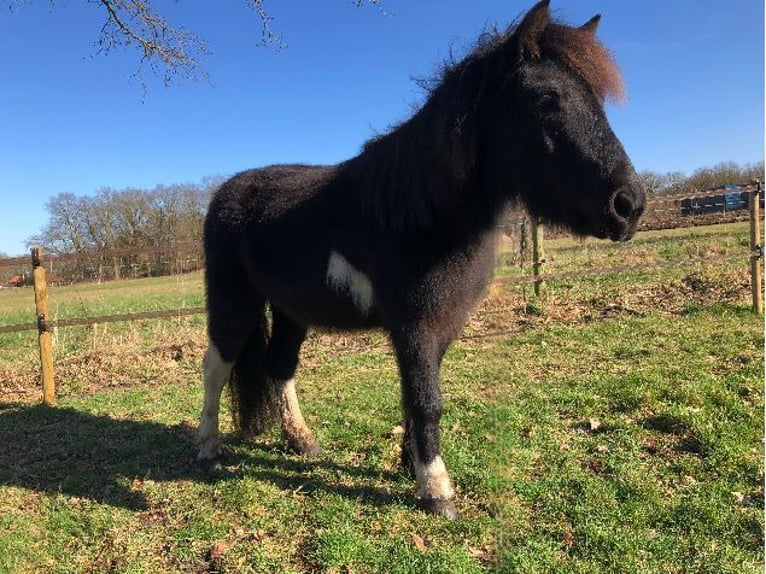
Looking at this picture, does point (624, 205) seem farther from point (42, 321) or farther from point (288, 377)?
point (42, 321)

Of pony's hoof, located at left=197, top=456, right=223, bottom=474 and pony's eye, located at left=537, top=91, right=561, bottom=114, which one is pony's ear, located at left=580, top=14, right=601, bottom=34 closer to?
pony's eye, located at left=537, top=91, right=561, bottom=114

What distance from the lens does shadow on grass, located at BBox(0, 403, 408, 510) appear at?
3.44 m

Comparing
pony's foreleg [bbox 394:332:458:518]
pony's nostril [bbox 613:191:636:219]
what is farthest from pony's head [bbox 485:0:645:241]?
pony's foreleg [bbox 394:332:458:518]

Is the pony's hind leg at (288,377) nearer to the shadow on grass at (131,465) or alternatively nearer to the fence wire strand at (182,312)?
the shadow on grass at (131,465)

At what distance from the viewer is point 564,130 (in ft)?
7.57

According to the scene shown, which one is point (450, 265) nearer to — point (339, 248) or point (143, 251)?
point (339, 248)

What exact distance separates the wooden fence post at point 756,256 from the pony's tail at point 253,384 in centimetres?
663

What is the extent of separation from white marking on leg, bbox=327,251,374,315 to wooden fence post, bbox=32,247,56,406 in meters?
4.43

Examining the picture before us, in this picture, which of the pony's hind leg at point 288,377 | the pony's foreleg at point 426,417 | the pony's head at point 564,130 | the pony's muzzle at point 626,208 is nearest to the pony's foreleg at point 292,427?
the pony's hind leg at point 288,377

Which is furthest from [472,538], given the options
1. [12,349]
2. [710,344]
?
[12,349]

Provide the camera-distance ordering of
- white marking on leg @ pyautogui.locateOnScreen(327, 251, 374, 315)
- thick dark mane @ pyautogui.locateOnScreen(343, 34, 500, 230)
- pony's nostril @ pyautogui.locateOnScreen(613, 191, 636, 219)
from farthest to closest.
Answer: white marking on leg @ pyautogui.locateOnScreen(327, 251, 374, 315), thick dark mane @ pyautogui.locateOnScreen(343, 34, 500, 230), pony's nostril @ pyautogui.locateOnScreen(613, 191, 636, 219)

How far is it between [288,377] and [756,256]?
6.90 m

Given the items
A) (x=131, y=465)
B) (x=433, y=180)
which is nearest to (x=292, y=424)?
(x=131, y=465)

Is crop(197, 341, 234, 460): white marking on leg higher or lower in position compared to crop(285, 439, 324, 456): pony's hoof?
higher
